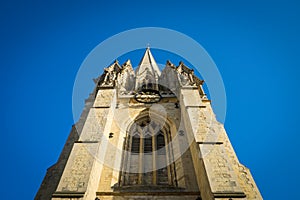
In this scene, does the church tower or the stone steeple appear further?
the stone steeple

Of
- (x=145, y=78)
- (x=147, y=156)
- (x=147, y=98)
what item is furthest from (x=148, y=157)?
(x=145, y=78)

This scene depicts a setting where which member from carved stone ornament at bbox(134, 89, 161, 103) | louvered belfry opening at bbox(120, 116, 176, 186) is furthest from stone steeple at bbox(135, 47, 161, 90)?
louvered belfry opening at bbox(120, 116, 176, 186)

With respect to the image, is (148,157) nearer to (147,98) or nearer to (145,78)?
(147,98)

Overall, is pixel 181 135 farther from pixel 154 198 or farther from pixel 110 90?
pixel 110 90

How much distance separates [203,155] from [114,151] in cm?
382

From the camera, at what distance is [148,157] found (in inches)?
372

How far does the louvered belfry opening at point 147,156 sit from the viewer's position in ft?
27.0

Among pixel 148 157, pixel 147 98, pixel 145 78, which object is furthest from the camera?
pixel 145 78

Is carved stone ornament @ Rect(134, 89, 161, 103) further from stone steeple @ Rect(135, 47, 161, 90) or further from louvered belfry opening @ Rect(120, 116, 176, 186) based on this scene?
stone steeple @ Rect(135, 47, 161, 90)

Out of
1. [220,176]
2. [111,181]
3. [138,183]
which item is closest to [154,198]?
[138,183]

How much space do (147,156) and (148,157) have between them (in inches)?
3.2

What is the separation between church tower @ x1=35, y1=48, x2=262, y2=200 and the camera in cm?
646

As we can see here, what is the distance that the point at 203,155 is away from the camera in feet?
23.1

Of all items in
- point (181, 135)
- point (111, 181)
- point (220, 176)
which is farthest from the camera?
point (181, 135)
